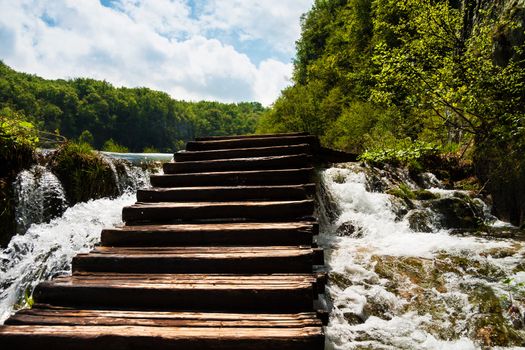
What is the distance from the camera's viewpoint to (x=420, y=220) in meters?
8.30

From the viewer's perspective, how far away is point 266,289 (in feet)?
9.73

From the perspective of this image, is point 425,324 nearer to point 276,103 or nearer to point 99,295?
point 99,295

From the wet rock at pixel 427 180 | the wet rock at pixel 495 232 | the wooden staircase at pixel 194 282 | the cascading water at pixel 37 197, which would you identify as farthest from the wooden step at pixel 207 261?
the wet rock at pixel 427 180

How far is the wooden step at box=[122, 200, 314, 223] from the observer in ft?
15.0

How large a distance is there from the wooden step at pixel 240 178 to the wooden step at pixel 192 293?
2.56m

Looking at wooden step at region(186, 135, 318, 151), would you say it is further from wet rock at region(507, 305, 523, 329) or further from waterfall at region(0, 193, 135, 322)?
wet rock at region(507, 305, 523, 329)

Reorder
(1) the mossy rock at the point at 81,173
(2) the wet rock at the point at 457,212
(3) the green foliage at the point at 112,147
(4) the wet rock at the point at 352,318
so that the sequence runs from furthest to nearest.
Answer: (3) the green foliage at the point at 112,147 → (2) the wet rock at the point at 457,212 → (1) the mossy rock at the point at 81,173 → (4) the wet rock at the point at 352,318

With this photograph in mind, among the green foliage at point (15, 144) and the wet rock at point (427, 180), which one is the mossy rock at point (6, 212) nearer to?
the green foliage at point (15, 144)

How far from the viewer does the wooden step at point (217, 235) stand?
3973mm

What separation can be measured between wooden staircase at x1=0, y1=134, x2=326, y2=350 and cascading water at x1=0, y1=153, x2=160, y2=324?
7.26ft

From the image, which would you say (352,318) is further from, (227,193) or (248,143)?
(248,143)

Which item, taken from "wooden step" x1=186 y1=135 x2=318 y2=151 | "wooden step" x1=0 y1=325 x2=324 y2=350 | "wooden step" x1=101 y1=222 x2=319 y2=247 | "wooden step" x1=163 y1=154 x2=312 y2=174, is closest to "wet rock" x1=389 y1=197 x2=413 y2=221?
"wooden step" x1=186 y1=135 x2=318 y2=151

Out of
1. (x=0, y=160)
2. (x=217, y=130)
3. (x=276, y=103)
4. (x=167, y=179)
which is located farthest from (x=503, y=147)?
(x=217, y=130)

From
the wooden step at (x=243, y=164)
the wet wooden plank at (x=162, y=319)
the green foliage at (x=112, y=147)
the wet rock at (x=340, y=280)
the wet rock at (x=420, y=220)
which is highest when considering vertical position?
the green foliage at (x=112, y=147)
